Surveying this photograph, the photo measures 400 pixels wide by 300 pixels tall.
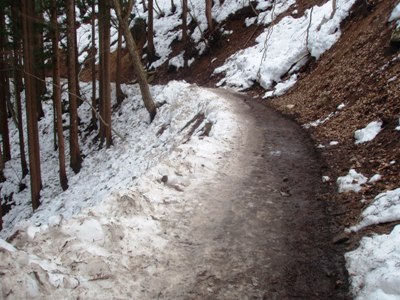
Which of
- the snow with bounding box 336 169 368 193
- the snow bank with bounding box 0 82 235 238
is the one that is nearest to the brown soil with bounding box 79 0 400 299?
the snow with bounding box 336 169 368 193

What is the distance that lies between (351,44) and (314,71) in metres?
1.60

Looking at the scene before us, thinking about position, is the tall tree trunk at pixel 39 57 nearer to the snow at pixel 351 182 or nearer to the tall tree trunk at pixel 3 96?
the tall tree trunk at pixel 3 96

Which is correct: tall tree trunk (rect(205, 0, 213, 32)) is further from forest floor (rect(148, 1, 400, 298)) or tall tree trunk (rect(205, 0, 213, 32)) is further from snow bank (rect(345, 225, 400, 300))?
snow bank (rect(345, 225, 400, 300))

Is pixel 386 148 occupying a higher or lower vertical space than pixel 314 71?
lower

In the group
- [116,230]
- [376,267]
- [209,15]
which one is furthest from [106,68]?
[376,267]

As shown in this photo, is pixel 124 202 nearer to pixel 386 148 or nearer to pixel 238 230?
pixel 238 230

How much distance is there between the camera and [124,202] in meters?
5.25

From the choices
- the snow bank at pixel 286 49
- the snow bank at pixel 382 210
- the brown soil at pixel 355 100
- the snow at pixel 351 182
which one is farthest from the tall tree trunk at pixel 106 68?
the snow bank at pixel 382 210

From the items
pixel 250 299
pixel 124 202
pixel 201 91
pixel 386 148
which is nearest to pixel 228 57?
pixel 201 91

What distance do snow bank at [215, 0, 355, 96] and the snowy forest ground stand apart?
8 centimetres

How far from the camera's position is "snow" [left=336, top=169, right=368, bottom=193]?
223 inches

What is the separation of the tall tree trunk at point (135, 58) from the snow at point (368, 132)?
10.5 m

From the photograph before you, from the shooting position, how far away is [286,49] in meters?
17.2

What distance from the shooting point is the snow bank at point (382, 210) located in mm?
4383
